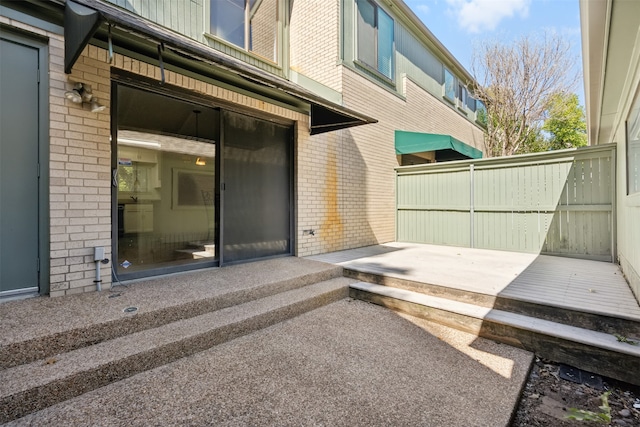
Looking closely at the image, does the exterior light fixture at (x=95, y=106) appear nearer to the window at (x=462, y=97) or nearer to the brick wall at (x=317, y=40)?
the brick wall at (x=317, y=40)

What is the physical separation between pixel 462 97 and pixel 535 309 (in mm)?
12464

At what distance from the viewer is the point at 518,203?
6539 mm

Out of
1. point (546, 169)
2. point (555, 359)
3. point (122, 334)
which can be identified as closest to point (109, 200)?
point (122, 334)

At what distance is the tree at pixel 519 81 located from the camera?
10.6 meters

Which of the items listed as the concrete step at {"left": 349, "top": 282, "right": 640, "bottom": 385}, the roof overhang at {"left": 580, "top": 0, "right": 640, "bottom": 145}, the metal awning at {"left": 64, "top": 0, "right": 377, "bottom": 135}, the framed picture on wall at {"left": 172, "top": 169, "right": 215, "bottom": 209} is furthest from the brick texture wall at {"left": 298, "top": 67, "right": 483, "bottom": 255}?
the roof overhang at {"left": 580, "top": 0, "right": 640, "bottom": 145}

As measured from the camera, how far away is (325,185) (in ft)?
21.1

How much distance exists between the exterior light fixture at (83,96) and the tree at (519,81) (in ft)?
41.5

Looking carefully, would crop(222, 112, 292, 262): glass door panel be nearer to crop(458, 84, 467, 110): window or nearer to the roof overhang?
the roof overhang

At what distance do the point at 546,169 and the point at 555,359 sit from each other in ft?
15.4

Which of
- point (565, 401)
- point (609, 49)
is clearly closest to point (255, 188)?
point (565, 401)

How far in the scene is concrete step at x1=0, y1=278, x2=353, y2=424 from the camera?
1.96 metres

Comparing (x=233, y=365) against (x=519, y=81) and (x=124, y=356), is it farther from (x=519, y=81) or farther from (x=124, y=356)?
(x=519, y=81)

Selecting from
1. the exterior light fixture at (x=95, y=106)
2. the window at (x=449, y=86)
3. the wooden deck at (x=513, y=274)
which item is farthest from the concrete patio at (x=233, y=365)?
the window at (x=449, y=86)

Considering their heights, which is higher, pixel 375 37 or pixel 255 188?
pixel 375 37
